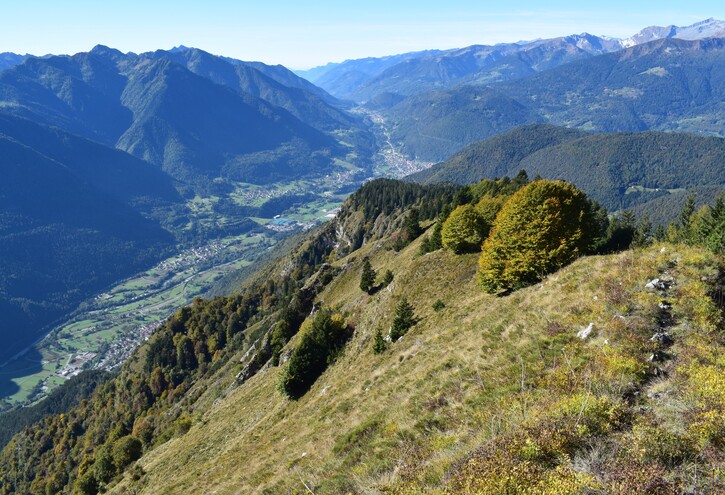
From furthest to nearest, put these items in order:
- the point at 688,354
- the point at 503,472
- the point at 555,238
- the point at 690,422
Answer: the point at 555,238 → the point at 688,354 → the point at 690,422 → the point at 503,472

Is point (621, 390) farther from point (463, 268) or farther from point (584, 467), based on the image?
point (463, 268)

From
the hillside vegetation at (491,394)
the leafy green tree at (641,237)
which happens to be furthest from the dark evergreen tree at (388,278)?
the leafy green tree at (641,237)

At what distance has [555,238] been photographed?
36406 millimetres

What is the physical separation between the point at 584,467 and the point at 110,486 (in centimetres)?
7773

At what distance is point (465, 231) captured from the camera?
187ft

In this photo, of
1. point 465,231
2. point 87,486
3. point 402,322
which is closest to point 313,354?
point 402,322

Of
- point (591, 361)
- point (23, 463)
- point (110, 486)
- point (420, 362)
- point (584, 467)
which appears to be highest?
point (584, 467)

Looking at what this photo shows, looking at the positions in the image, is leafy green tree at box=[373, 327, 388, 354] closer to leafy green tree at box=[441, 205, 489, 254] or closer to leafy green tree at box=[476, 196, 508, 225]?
leafy green tree at box=[441, 205, 489, 254]

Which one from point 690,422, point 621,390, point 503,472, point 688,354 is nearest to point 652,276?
point 688,354

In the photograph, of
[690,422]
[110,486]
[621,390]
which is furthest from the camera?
[110,486]

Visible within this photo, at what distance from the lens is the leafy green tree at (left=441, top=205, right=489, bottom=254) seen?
5706 cm

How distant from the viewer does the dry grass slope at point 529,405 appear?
11242 mm

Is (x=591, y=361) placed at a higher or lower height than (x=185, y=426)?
higher

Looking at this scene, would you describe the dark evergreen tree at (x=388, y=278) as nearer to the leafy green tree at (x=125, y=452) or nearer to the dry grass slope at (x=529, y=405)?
the dry grass slope at (x=529, y=405)
